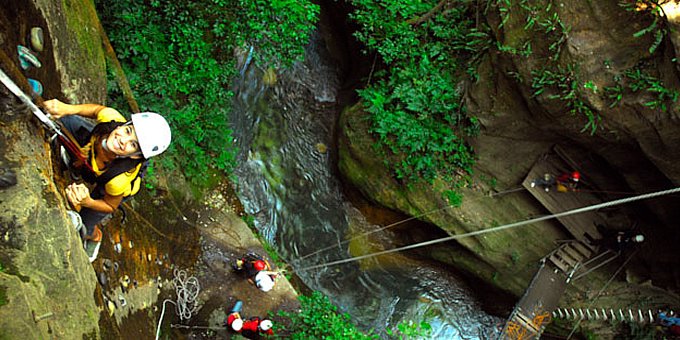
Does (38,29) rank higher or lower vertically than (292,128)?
higher

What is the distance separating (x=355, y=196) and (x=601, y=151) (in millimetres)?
4659

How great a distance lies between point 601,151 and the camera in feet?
26.2

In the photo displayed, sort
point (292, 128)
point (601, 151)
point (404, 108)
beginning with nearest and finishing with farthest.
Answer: point (601, 151) → point (404, 108) → point (292, 128)

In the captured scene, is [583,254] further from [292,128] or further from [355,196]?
[292,128]

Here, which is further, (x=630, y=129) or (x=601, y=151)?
(x=601, y=151)

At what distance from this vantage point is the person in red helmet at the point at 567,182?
8594 mm

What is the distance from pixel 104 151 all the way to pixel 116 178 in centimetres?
22

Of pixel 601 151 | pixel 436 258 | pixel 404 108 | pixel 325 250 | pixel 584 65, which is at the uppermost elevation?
pixel 584 65

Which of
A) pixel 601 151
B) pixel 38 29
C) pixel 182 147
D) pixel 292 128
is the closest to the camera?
pixel 38 29

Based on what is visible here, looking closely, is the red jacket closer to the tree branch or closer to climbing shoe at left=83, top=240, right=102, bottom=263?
climbing shoe at left=83, top=240, right=102, bottom=263

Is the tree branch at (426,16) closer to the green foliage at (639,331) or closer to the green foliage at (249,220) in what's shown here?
the green foliage at (249,220)

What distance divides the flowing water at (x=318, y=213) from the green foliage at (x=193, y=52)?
1.07 metres

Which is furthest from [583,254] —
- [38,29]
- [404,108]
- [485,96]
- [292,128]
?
[38,29]

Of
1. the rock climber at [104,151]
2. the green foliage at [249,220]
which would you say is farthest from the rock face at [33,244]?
the green foliage at [249,220]
